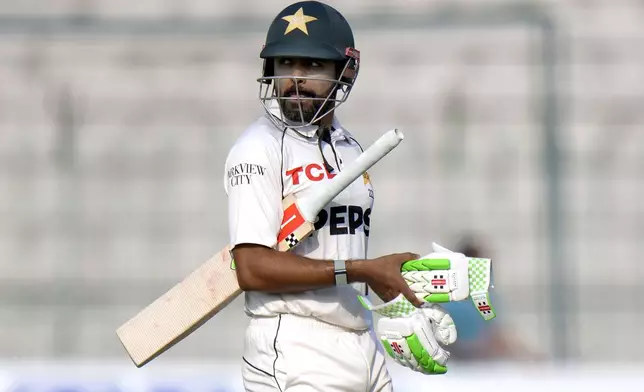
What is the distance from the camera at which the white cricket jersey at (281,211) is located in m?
2.76

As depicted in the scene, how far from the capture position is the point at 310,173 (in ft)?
9.43

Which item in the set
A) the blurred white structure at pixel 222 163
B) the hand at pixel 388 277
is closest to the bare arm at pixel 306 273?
the hand at pixel 388 277

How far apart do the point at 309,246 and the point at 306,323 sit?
7.1 inches

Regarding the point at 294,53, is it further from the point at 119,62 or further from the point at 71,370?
the point at 119,62

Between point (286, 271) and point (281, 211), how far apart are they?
16cm

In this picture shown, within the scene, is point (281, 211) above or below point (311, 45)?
below

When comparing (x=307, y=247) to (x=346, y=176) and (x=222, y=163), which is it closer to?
(x=346, y=176)

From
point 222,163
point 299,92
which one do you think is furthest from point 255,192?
point 222,163

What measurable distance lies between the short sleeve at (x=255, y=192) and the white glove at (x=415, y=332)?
0.28 m

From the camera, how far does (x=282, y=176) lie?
284cm

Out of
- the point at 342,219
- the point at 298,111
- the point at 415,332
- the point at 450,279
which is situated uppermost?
the point at 298,111

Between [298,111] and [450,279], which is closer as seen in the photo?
[450,279]

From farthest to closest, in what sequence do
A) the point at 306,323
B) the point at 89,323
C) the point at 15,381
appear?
the point at 89,323, the point at 15,381, the point at 306,323

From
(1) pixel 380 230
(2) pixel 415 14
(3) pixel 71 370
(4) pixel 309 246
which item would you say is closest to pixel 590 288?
(1) pixel 380 230
